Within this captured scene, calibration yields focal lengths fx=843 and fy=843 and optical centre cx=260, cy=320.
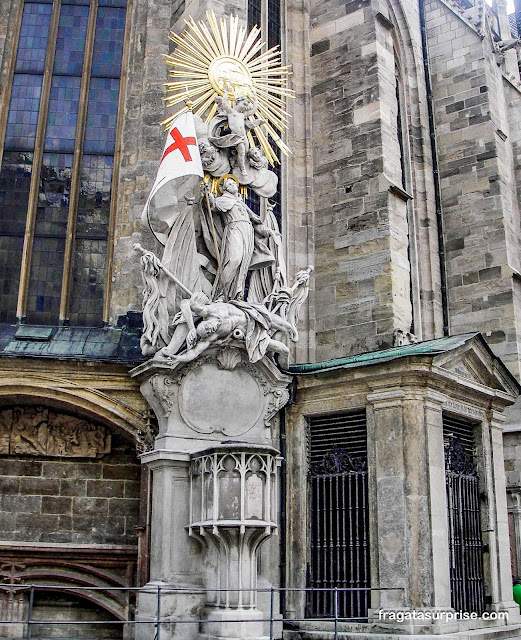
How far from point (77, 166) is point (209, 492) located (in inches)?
246

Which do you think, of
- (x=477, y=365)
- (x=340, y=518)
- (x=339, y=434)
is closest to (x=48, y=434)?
(x=339, y=434)

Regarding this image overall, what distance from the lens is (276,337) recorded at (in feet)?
40.0

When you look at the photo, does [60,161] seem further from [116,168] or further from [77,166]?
[116,168]

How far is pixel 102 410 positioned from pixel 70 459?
1.04m

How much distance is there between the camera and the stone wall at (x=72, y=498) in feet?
38.6

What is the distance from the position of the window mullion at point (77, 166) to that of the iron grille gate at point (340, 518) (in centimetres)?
447

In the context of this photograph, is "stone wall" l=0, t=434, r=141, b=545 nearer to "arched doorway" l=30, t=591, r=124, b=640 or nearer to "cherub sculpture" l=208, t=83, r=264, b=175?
"arched doorway" l=30, t=591, r=124, b=640

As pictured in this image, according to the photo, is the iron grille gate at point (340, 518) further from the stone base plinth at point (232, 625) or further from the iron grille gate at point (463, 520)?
the stone base plinth at point (232, 625)

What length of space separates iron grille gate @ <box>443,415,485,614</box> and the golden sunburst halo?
5346mm

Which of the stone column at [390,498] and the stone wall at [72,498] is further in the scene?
the stone wall at [72,498]

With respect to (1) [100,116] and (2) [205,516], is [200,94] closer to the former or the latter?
(1) [100,116]

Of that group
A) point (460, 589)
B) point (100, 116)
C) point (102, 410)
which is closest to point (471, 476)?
point (460, 589)

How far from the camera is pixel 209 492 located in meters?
10.2

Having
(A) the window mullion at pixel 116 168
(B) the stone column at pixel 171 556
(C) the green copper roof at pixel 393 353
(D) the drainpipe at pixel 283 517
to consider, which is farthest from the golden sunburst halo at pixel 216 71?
(B) the stone column at pixel 171 556
